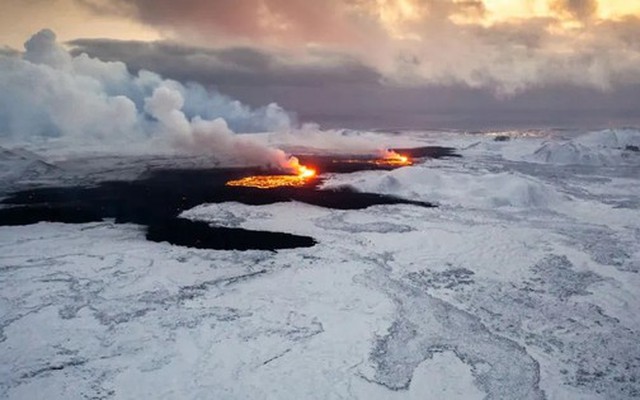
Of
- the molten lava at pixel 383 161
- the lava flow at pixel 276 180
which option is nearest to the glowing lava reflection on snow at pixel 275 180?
the lava flow at pixel 276 180

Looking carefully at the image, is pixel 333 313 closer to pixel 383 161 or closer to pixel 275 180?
pixel 275 180

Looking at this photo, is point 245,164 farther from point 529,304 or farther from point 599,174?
point 529,304

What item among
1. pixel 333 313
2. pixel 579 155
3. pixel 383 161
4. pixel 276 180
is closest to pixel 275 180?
pixel 276 180

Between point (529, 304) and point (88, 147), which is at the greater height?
point (88, 147)

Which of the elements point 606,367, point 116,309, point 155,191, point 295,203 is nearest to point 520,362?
point 606,367

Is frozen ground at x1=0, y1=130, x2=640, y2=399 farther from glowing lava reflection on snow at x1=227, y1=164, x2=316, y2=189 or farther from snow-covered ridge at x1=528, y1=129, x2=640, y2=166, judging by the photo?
snow-covered ridge at x1=528, y1=129, x2=640, y2=166

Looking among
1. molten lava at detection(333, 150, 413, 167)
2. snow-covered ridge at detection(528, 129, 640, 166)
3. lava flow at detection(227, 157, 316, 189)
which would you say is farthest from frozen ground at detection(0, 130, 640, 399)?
snow-covered ridge at detection(528, 129, 640, 166)

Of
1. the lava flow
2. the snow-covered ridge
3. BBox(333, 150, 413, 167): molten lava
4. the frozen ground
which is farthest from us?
the snow-covered ridge
